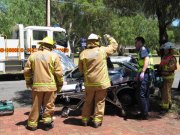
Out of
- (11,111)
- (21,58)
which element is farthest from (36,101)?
(21,58)

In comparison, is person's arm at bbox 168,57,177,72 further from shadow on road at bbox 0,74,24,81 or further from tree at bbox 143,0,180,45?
shadow on road at bbox 0,74,24,81

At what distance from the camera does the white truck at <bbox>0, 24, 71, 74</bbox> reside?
56.7 ft

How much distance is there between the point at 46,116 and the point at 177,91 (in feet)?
21.3

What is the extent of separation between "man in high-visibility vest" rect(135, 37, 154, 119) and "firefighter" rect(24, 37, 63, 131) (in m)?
1.88

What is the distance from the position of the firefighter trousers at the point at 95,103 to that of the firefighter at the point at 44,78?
0.67m

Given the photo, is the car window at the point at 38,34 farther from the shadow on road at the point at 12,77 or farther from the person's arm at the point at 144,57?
the person's arm at the point at 144,57

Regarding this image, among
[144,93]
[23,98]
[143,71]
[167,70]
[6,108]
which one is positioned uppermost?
[143,71]

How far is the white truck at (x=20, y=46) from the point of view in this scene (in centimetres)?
1730

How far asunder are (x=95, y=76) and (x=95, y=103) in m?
0.58

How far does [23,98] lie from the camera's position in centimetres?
1152

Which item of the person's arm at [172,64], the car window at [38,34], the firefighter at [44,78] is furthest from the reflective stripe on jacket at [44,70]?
the car window at [38,34]

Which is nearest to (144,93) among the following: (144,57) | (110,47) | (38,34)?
(144,57)

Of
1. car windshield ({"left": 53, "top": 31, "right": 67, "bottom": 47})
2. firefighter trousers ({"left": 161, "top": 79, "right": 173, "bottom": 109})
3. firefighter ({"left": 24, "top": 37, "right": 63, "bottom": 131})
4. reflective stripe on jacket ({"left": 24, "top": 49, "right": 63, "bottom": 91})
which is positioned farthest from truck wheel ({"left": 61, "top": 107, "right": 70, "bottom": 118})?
Answer: car windshield ({"left": 53, "top": 31, "right": 67, "bottom": 47})

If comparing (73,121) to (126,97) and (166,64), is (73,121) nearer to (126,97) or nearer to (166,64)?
Answer: (126,97)
